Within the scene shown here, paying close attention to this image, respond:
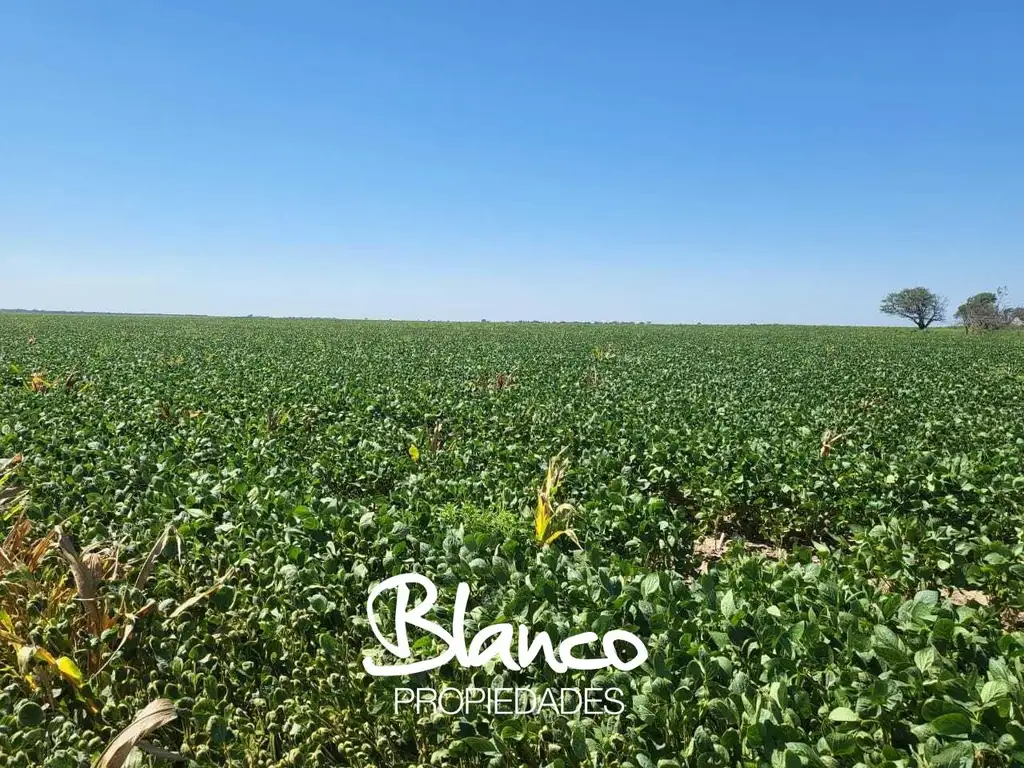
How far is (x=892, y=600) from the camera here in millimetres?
2908

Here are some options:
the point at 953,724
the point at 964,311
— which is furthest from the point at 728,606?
the point at 964,311

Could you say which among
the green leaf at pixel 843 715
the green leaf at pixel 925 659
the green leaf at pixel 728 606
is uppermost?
the green leaf at pixel 925 659

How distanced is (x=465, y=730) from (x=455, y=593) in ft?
2.78

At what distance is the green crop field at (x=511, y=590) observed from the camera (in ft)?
8.13

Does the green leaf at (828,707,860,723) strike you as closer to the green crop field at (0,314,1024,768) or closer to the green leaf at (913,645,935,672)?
the green crop field at (0,314,1024,768)

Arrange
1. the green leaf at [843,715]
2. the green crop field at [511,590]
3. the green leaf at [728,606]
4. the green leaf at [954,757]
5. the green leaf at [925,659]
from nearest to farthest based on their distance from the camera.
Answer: the green leaf at [954,757] → the green leaf at [843,715] → the green leaf at [925,659] → the green crop field at [511,590] → the green leaf at [728,606]

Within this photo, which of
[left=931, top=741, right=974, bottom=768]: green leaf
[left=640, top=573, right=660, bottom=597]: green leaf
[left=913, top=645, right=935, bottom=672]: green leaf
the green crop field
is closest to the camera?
[left=931, top=741, right=974, bottom=768]: green leaf

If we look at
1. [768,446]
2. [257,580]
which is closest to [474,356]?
[768,446]

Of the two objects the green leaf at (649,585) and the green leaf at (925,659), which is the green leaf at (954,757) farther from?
the green leaf at (649,585)

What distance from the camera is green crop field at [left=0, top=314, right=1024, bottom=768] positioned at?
97.6 inches

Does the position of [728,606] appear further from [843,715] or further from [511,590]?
[511,590]

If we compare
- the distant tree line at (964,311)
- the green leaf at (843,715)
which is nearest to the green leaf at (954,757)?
→ the green leaf at (843,715)

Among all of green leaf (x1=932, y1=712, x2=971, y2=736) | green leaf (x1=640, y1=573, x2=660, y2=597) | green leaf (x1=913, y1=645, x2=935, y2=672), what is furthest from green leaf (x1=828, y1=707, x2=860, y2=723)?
green leaf (x1=640, y1=573, x2=660, y2=597)

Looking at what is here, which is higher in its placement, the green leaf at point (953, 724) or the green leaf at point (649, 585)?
the green leaf at point (953, 724)
